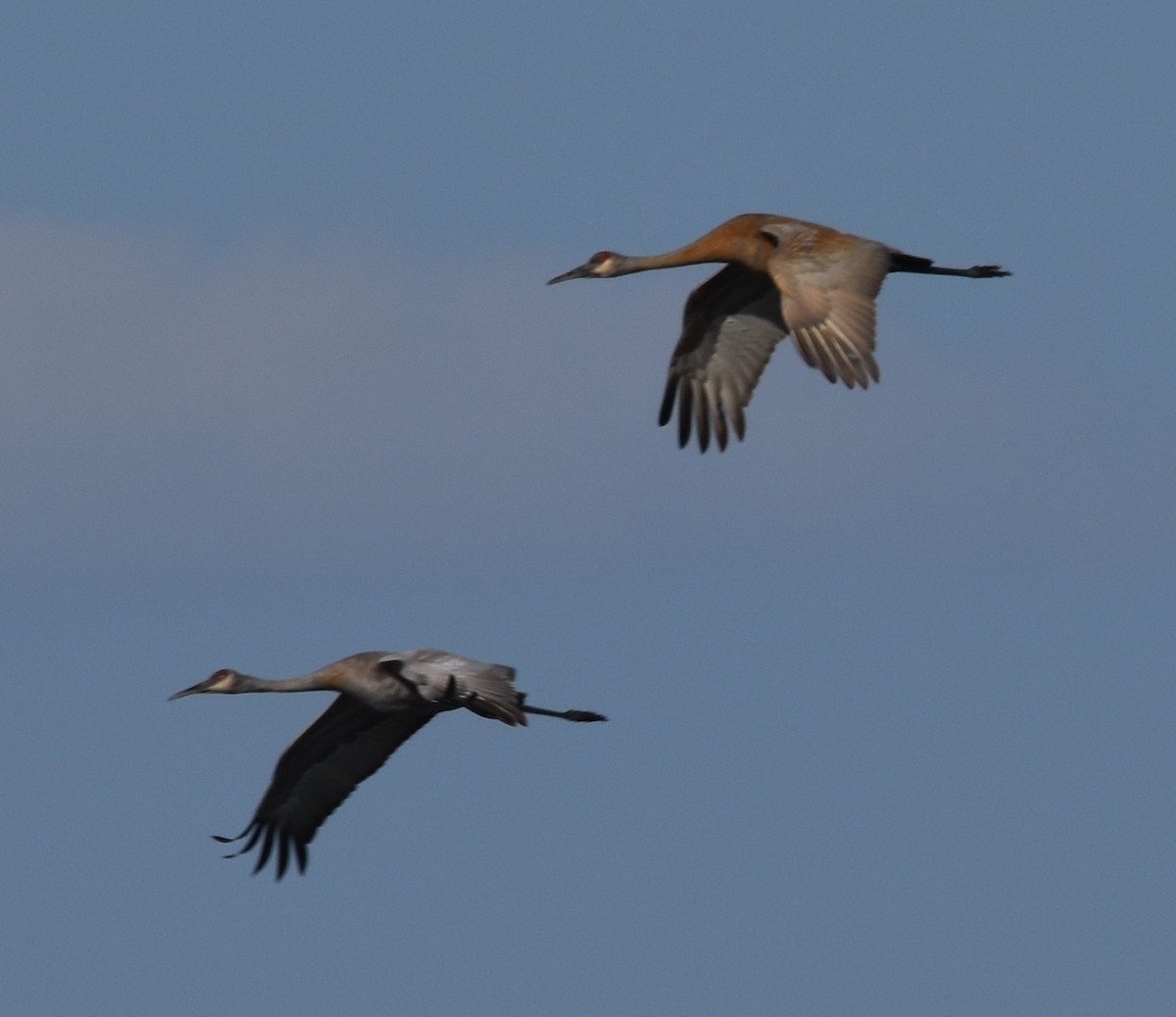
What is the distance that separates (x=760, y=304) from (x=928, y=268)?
1277 mm

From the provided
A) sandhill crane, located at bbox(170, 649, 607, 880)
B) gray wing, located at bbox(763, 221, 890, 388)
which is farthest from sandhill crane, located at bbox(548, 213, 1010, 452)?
sandhill crane, located at bbox(170, 649, 607, 880)

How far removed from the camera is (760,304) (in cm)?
2241

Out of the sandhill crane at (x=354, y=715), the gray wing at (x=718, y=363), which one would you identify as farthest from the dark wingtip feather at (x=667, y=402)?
the sandhill crane at (x=354, y=715)

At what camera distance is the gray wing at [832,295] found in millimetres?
19578

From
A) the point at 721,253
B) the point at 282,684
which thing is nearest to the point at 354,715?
the point at 282,684

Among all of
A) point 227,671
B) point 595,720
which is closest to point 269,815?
point 227,671

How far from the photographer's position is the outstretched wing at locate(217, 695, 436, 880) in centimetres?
2186

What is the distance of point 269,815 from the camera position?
22.9m

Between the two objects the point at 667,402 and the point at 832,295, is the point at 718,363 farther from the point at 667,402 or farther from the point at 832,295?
the point at 832,295

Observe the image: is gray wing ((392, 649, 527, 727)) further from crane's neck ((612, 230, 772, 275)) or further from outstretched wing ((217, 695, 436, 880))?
crane's neck ((612, 230, 772, 275))

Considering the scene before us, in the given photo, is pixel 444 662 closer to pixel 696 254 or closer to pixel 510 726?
pixel 510 726

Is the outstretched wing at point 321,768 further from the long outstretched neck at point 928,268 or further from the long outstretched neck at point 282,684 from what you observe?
the long outstretched neck at point 928,268

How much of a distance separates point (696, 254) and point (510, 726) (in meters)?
4.06

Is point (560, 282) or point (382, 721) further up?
point (560, 282)
